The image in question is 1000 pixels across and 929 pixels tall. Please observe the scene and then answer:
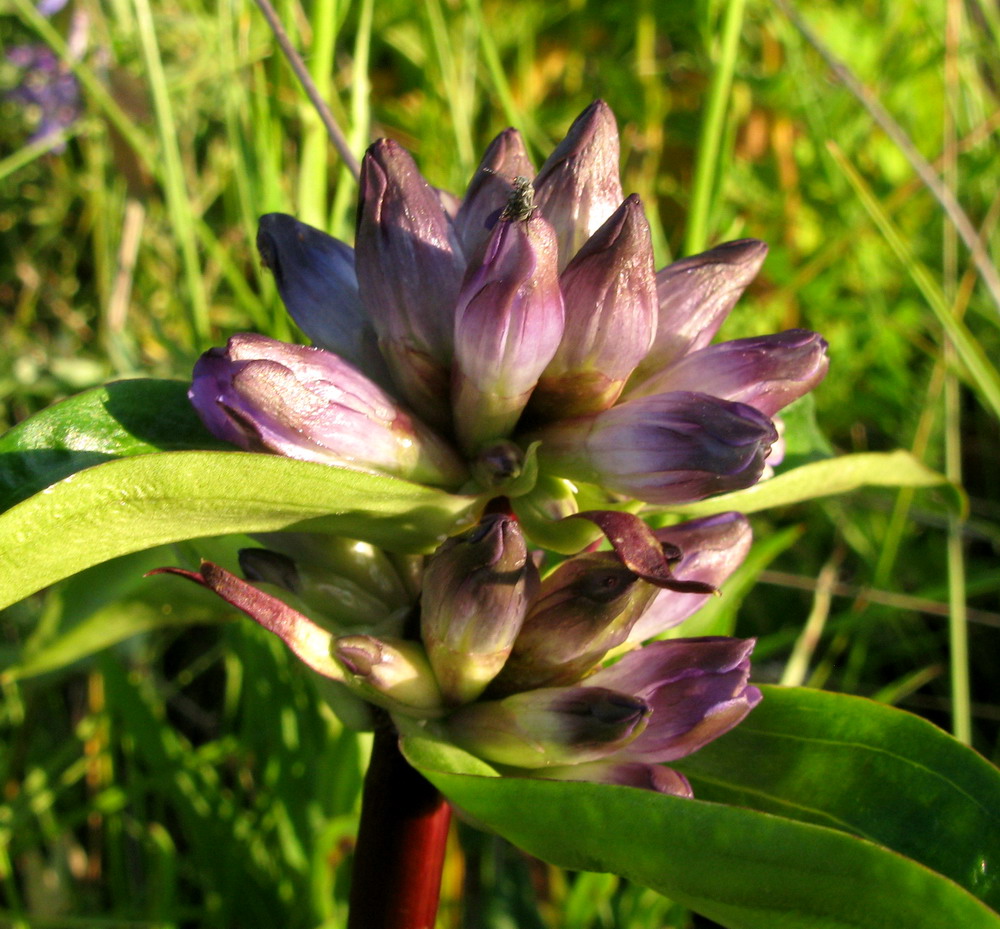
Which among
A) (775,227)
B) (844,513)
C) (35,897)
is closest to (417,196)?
(35,897)

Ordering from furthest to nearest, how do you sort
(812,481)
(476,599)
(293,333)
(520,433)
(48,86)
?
(48,86)
(293,333)
(812,481)
(520,433)
(476,599)

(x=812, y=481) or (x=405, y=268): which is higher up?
(x=405, y=268)

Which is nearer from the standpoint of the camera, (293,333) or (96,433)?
(96,433)

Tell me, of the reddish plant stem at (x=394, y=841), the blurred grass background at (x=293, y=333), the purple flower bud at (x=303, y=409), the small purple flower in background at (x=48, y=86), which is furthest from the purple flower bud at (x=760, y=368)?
the small purple flower in background at (x=48, y=86)

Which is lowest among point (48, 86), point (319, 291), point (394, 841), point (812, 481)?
point (394, 841)

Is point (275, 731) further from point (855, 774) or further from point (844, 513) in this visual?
point (844, 513)

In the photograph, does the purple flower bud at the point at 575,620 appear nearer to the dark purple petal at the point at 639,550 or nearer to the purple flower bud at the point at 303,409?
the dark purple petal at the point at 639,550

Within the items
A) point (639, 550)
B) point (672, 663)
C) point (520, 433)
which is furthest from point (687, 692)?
point (520, 433)

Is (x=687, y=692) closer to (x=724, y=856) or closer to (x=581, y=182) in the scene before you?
(x=724, y=856)
